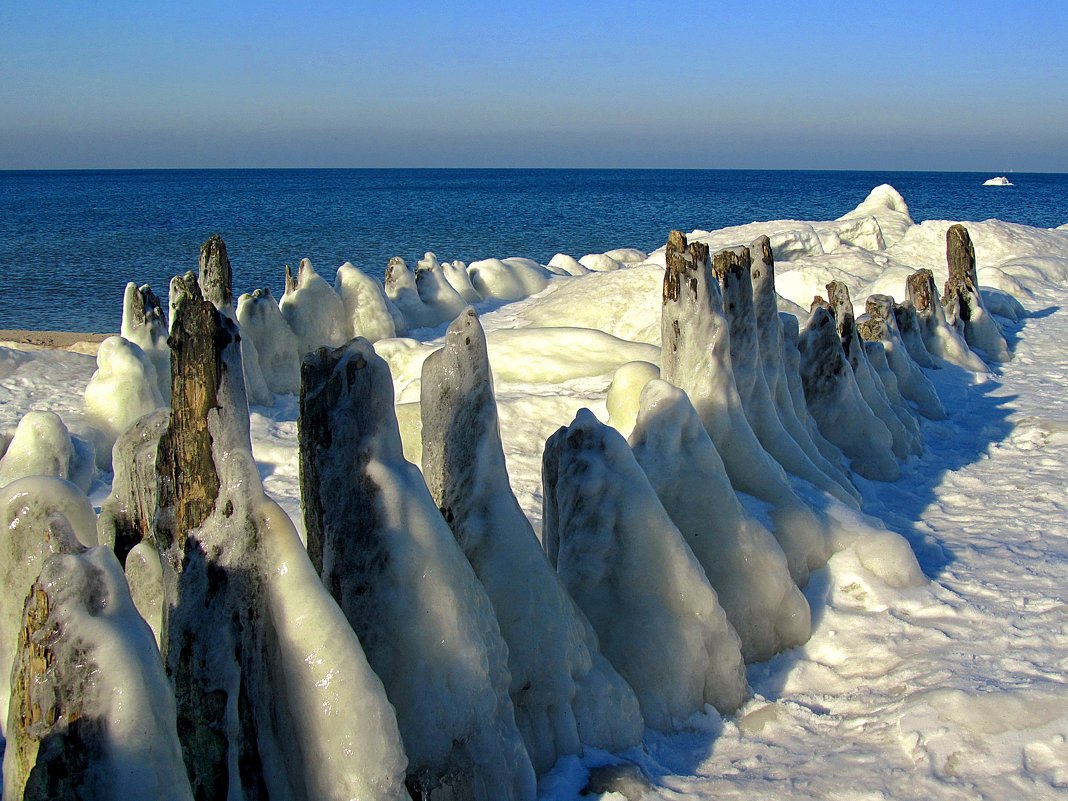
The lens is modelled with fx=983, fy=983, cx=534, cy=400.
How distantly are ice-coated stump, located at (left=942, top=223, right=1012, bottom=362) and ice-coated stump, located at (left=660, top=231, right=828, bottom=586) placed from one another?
332 inches

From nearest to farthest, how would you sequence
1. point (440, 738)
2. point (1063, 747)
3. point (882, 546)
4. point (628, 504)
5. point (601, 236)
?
point (440, 738), point (1063, 747), point (628, 504), point (882, 546), point (601, 236)

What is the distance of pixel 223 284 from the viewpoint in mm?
10875

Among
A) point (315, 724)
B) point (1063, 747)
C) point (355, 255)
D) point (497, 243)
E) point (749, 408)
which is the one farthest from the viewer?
point (497, 243)

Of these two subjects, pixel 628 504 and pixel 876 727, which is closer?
pixel 876 727

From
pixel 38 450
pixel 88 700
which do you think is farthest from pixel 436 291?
pixel 88 700

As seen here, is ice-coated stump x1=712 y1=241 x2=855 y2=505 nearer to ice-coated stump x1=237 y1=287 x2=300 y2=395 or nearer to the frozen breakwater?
the frozen breakwater

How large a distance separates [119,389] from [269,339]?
2501 mm

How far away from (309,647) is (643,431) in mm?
2518

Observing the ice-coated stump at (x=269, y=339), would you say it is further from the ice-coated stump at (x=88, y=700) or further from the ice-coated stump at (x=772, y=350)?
the ice-coated stump at (x=88, y=700)

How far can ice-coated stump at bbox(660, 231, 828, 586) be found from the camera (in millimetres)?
5656

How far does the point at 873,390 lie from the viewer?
28.6ft

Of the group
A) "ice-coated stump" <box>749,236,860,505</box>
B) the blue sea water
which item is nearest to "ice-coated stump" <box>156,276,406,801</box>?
"ice-coated stump" <box>749,236,860,505</box>

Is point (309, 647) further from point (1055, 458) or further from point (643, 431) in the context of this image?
point (1055, 458)

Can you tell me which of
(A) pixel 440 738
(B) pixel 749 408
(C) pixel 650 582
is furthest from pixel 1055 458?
(A) pixel 440 738
